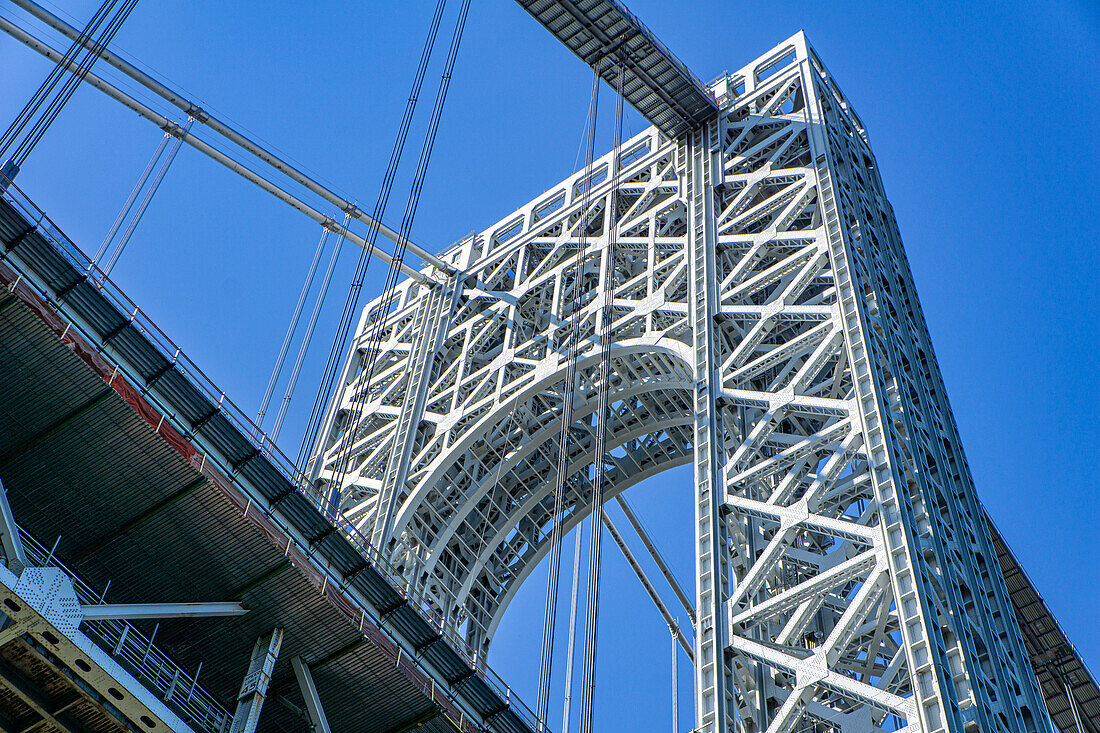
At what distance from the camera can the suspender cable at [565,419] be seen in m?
34.3

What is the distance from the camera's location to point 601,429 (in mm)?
37125

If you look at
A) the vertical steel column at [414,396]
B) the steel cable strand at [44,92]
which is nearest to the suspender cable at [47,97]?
the steel cable strand at [44,92]

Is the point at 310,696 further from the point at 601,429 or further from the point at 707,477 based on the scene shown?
the point at 601,429

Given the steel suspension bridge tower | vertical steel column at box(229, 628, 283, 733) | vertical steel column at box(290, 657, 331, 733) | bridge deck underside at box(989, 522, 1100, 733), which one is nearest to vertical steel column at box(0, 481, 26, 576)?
the steel suspension bridge tower

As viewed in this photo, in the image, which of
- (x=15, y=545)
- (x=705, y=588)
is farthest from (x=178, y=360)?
(x=705, y=588)

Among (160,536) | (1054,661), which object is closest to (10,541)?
(160,536)

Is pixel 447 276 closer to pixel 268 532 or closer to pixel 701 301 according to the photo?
pixel 701 301

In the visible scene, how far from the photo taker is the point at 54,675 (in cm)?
2092

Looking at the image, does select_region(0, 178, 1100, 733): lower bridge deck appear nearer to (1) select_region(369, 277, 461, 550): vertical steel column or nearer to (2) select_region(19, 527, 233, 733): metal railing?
(2) select_region(19, 527, 233, 733): metal railing

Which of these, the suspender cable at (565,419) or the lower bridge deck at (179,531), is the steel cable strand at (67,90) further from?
the suspender cable at (565,419)

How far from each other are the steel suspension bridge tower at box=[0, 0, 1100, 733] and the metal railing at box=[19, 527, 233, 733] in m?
0.14

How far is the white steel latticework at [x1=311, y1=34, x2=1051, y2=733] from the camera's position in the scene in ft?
91.2

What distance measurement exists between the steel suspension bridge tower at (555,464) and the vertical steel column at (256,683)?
6cm

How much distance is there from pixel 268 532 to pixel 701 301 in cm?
1631
